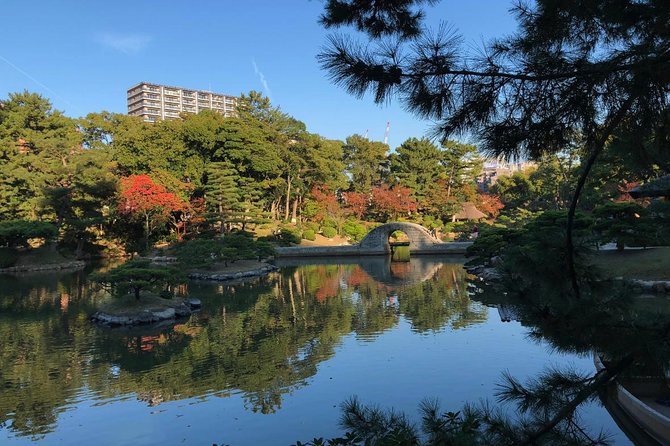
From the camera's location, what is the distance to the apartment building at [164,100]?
90625 mm

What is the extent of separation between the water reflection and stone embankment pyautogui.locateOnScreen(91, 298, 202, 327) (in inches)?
16.7

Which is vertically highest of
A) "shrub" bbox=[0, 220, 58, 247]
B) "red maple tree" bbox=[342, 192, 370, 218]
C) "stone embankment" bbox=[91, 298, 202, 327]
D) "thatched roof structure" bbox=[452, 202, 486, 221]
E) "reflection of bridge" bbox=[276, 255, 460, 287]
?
"red maple tree" bbox=[342, 192, 370, 218]

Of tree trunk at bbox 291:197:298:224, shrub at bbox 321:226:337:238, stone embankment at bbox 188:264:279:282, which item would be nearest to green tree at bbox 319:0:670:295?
stone embankment at bbox 188:264:279:282

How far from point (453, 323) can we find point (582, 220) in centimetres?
646

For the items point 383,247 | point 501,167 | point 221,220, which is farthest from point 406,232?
point 501,167

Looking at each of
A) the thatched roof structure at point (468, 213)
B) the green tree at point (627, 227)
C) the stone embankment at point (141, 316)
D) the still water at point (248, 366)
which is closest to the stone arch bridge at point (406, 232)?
the thatched roof structure at point (468, 213)

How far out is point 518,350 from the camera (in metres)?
8.41

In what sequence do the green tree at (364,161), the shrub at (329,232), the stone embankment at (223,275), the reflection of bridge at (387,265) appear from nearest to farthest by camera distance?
the reflection of bridge at (387,265) → the stone embankment at (223,275) → the shrub at (329,232) → the green tree at (364,161)

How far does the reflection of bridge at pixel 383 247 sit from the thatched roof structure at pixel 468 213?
8184 mm

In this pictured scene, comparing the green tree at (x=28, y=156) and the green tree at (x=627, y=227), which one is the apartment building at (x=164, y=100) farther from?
the green tree at (x=627, y=227)

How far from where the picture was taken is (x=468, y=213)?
3569cm

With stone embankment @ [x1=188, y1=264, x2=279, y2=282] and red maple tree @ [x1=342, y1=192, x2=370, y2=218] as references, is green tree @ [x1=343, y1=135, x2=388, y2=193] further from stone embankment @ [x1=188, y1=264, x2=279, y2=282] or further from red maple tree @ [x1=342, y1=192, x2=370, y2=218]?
stone embankment @ [x1=188, y1=264, x2=279, y2=282]

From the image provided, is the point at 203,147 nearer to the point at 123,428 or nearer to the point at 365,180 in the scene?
the point at 365,180

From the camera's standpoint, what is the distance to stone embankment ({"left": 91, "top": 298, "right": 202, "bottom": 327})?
36.5ft
